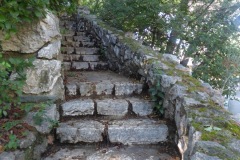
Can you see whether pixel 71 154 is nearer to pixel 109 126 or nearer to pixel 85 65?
pixel 109 126

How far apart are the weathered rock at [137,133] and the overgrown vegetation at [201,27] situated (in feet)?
8.96

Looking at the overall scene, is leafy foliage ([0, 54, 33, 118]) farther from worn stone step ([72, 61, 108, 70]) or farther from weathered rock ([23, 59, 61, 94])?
worn stone step ([72, 61, 108, 70])

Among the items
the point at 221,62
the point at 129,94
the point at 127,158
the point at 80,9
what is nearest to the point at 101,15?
the point at 80,9

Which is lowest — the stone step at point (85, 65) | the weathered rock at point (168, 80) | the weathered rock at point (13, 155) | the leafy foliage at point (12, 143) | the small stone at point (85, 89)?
the weathered rock at point (13, 155)

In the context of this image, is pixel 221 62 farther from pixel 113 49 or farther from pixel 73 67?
pixel 73 67

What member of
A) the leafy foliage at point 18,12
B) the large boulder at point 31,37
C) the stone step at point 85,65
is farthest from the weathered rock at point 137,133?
the stone step at point 85,65

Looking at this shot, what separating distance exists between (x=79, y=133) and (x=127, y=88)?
1.02m

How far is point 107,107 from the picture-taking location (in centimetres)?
273

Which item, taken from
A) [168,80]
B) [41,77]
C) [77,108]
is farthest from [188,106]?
[41,77]

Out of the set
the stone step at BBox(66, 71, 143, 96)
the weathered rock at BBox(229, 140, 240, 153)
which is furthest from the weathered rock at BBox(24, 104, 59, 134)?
the weathered rock at BBox(229, 140, 240, 153)

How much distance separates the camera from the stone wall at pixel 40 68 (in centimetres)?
210

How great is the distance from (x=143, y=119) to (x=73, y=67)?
2.08 metres

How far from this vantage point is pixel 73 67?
4.27m

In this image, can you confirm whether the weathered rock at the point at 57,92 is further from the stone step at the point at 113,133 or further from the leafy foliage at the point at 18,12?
the leafy foliage at the point at 18,12
